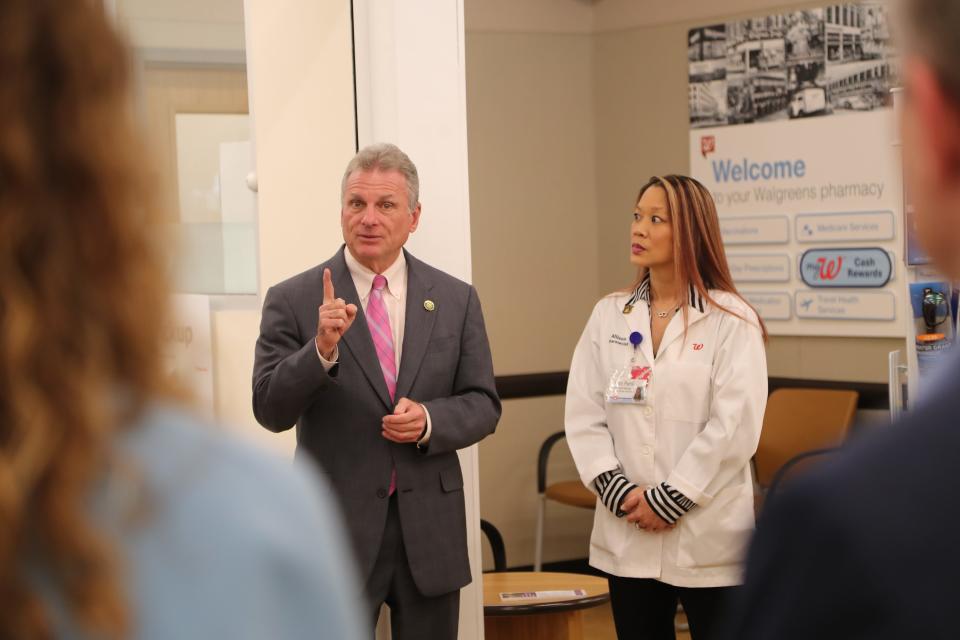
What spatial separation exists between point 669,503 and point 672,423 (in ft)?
0.80

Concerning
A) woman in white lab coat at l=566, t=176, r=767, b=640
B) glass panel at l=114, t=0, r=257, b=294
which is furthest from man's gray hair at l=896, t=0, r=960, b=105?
glass panel at l=114, t=0, r=257, b=294

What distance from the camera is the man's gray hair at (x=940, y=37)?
81 centimetres

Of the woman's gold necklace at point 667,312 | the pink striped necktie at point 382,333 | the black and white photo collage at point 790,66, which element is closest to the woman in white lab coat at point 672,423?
the woman's gold necklace at point 667,312

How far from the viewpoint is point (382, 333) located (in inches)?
132

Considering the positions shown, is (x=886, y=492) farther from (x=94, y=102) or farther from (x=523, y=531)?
(x=523, y=531)

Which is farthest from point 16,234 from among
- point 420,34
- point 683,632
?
point 683,632

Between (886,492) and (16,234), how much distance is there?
57 centimetres

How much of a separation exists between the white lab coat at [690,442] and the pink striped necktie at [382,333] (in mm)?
748

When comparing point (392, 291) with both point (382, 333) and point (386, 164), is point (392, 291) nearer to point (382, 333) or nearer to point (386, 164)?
point (382, 333)

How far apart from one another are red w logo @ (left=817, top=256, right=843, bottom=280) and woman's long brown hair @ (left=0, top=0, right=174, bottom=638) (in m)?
6.01

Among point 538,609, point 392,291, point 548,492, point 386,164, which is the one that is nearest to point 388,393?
point 392,291

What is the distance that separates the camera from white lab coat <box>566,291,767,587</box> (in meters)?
3.55

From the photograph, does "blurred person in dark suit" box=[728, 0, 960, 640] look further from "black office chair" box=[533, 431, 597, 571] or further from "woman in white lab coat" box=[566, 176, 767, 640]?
"black office chair" box=[533, 431, 597, 571]

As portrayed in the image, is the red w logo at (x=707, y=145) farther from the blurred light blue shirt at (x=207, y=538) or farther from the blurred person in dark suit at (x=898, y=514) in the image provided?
the blurred light blue shirt at (x=207, y=538)
